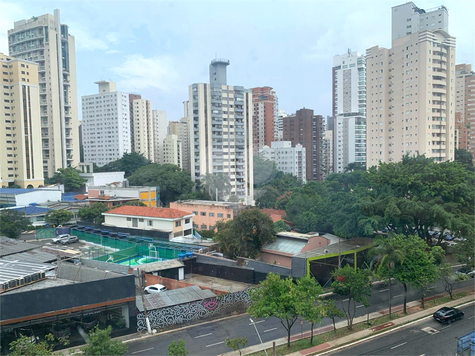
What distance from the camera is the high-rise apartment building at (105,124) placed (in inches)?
3506

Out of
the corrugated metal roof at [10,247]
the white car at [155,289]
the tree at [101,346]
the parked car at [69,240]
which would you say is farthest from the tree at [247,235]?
the tree at [101,346]

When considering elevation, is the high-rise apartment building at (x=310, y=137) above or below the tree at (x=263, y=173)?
above

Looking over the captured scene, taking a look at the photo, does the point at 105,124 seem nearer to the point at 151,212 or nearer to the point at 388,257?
the point at 151,212

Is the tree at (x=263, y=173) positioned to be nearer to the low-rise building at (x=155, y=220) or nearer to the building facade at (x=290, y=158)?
the building facade at (x=290, y=158)

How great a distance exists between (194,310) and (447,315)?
35.6ft

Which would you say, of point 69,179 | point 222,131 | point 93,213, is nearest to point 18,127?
point 69,179

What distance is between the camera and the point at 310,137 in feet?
276

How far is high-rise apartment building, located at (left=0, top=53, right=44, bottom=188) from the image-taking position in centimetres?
6078

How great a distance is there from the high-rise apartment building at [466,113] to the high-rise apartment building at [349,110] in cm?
1767

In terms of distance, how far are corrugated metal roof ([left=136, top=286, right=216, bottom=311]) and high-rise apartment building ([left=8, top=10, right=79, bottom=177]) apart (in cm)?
5842

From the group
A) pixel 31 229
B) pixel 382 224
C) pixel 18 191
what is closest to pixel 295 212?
pixel 382 224

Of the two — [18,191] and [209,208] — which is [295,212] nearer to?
[209,208]

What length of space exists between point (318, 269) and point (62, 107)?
63.1 m

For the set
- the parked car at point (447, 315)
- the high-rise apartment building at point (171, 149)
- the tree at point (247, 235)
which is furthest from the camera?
the high-rise apartment building at point (171, 149)
